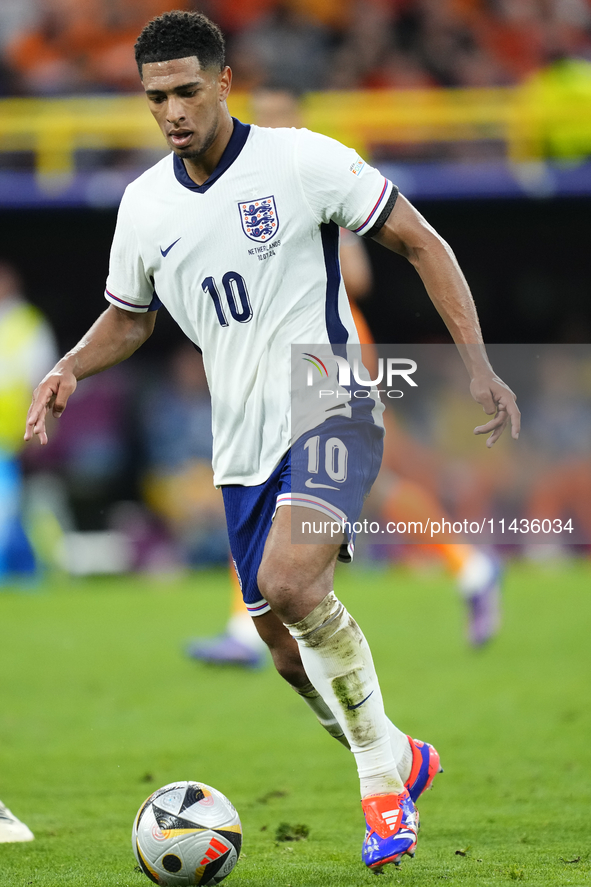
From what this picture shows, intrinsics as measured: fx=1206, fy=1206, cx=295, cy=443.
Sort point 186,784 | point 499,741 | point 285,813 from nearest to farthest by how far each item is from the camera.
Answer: point 186,784
point 285,813
point 499,741

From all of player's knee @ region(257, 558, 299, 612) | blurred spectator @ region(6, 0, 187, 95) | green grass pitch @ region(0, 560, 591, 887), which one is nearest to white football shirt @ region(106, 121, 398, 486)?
player's knee @ region(257, 558, 299, 612)

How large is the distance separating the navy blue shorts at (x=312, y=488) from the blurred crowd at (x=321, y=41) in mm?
10774

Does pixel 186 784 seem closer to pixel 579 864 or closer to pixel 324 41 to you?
pixel 579 864

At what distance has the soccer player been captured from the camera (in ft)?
11.8

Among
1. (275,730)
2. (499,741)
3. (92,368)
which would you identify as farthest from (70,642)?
(92,368)

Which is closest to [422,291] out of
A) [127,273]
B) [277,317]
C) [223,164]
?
[127,273]

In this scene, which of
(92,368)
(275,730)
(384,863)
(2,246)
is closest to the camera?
(384,863)

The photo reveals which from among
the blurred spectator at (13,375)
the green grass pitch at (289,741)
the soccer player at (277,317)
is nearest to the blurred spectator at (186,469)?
the blurred spectator at (13,375)

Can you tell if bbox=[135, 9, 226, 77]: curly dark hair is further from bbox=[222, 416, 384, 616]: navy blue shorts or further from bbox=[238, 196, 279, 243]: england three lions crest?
bbox=[222, 416, 384, 616]: navy blue shorts

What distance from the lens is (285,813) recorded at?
4.50 meters

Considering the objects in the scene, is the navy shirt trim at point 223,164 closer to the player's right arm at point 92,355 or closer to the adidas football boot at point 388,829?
the player's right arm at point 92,355

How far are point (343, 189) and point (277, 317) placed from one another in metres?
0.44

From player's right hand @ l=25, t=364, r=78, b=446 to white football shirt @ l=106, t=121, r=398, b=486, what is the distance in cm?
45

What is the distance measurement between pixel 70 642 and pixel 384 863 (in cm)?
544
